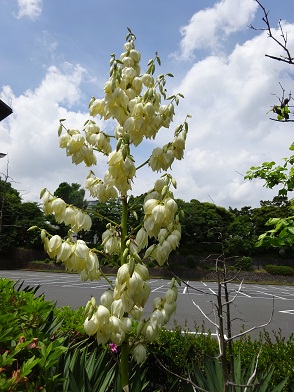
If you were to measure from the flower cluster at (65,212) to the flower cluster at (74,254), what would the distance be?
140 mm

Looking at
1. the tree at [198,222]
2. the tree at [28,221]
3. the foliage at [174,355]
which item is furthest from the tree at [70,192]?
the foliage at [174,355]

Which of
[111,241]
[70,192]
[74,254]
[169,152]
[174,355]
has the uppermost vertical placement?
[70,192]

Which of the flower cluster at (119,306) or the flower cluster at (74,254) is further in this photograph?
the flower cluster at (74,254)

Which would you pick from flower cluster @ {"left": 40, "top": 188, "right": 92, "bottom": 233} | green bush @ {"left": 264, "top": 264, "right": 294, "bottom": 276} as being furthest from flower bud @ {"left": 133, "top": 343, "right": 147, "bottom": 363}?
green bush @ {"left": 264, "top": 264, "right": 294, "bottom": 276}

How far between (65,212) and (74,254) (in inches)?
11.1

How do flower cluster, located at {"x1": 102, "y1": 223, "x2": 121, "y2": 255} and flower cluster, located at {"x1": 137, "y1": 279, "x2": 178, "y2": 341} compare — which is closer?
flower cluster, located at {"x1": 137, "y1": 279, "x2": 178, "y2": 341}

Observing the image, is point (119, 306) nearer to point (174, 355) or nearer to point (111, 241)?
Answer: point (111, 241)

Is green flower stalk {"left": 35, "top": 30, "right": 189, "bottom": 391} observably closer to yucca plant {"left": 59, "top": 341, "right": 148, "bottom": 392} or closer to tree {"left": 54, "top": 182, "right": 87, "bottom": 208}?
yucca plant {"left": 59, "top": 341, "right": 148, "bottom": 392}

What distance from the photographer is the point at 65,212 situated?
199cm

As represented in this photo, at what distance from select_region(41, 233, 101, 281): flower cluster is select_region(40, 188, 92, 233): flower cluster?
14 centimetres

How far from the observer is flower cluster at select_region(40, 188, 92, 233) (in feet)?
6.48

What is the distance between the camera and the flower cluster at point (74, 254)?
5.92 ft

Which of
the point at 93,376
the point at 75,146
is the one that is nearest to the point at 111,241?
the point at 75,146

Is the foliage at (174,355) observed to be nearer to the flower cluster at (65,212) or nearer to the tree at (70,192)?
the flower cluster at (65,212)
